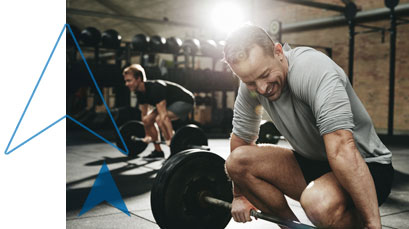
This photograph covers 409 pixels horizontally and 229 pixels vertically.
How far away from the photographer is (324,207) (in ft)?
3.44

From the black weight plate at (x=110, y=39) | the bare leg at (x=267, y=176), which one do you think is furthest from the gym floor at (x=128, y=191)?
the black weight plate at (x=110, y=39)

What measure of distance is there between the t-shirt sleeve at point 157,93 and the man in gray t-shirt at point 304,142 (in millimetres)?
2286

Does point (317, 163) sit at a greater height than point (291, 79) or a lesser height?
lesser

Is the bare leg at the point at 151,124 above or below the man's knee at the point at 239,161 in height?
below

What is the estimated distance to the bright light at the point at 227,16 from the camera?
995 cm

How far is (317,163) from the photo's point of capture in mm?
1300

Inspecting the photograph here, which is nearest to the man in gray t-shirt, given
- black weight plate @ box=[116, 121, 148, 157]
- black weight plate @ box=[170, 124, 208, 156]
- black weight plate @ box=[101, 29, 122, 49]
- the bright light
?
black weight plate @ box=[170, 124, 208, 156]

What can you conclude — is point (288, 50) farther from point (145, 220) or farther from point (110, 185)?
point (110, 185)

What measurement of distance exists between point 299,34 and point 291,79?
8.29m

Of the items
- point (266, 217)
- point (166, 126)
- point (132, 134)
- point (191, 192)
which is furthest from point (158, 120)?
point (266, 217)

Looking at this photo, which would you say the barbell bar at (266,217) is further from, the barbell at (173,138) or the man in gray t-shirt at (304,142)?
the barbell at (173,138)

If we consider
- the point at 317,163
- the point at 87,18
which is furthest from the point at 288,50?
the point at 87,18

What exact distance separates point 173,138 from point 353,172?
2556 millimetres

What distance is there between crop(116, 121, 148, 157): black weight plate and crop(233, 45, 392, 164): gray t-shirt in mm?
2775
